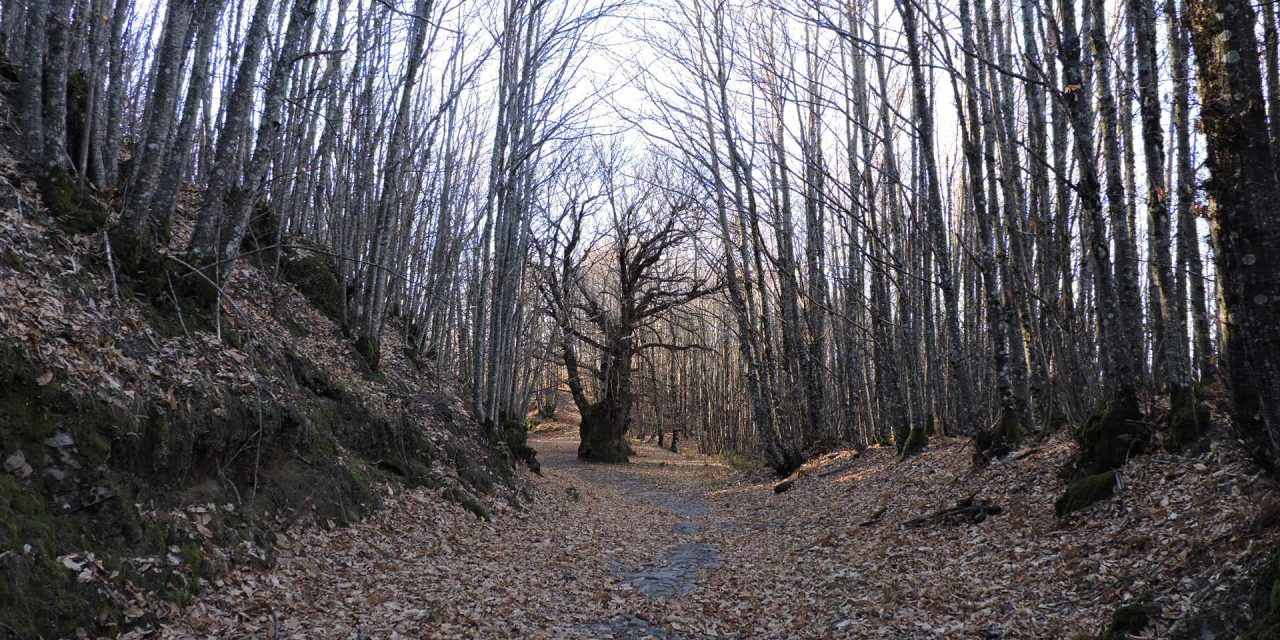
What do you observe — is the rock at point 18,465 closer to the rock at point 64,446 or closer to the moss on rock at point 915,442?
the rock at point 64,446

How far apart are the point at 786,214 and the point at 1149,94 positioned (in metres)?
10.2

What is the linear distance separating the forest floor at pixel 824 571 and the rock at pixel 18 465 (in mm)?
1269

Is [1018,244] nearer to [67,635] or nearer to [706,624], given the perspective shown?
[706,624]

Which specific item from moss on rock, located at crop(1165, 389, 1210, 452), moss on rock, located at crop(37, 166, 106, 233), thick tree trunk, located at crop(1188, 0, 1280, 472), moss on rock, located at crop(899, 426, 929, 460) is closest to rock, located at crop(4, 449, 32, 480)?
moss on rock, located at crop(37, 166, 106, 233)

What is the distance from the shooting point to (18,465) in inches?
167

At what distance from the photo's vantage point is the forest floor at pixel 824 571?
4730 mm

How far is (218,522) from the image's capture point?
5441mm

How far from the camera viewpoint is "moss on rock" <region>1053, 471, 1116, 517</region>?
6.61 metres

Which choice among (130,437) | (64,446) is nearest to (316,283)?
(130,437)

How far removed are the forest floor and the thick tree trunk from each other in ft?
3.71

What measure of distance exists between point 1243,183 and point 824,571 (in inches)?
198

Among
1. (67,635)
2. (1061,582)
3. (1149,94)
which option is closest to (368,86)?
(67,635)

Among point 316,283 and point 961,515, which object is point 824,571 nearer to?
point 961,515

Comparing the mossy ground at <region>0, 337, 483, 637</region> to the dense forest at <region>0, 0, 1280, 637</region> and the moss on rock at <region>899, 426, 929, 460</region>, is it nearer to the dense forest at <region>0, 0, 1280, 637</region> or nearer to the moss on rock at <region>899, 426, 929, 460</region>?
the dense forest at <region>0, 0, 1280, 637</region>
